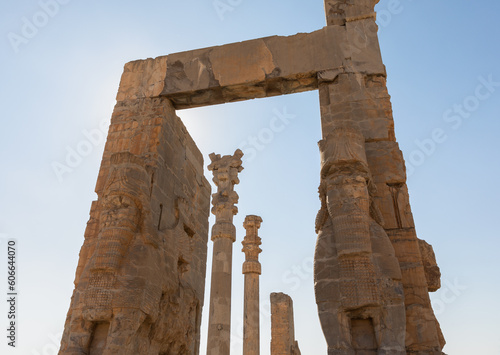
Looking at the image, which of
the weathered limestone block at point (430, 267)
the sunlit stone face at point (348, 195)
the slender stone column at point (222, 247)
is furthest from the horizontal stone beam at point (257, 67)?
the slender stone column at point (222, 247)

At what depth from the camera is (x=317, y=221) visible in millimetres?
4398

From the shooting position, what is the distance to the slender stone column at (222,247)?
10.1m

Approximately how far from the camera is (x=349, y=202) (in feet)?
13.6

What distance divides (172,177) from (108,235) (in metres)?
1.59

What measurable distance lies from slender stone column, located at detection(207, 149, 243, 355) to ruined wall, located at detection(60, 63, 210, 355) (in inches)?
145

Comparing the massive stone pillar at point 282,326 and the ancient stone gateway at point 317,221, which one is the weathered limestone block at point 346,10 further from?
the massive stone pillar at point 282,326

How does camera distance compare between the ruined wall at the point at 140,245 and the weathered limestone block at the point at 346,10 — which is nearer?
the ruined wall at the point at 140,245

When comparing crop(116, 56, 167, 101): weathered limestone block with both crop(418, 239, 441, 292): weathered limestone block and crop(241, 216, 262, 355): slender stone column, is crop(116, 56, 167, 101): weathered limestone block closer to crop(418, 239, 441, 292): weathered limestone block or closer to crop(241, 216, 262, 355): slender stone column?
crop(418, 239, 441, 292): weathered limestone block

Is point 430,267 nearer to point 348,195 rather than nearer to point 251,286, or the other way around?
point 348,195

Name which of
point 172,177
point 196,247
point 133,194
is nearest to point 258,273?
point 196,247

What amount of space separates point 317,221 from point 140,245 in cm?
194

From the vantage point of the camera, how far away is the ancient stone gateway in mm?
3877

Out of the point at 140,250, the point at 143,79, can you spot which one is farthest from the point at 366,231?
the point at 143,79

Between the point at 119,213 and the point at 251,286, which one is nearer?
the point at 119,213
